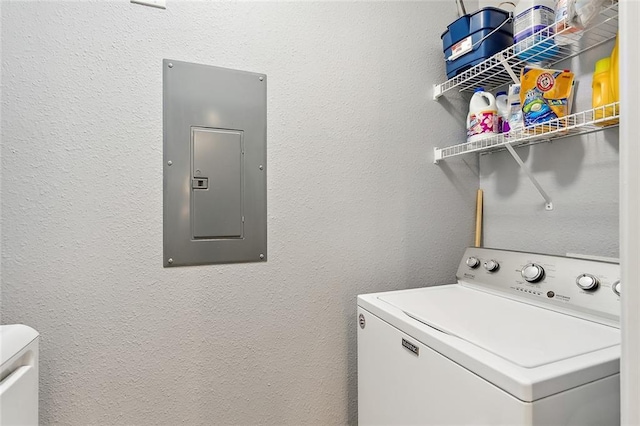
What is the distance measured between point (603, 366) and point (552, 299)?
36 cm

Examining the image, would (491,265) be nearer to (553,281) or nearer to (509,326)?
(553,281)

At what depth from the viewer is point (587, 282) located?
973 millimetres

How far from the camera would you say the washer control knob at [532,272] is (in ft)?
3.63

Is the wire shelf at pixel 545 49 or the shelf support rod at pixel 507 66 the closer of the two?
the wire shelf at pixel 545 49

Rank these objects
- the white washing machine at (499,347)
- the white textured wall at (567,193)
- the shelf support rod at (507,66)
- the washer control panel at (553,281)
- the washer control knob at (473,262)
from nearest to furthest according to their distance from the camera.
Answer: the white washing machine at (499,347) → the washer control panel at (553,281) → the white textured wall at (567,193) → the shelf support rod at (507,66) → the washer control knob at (473,262)

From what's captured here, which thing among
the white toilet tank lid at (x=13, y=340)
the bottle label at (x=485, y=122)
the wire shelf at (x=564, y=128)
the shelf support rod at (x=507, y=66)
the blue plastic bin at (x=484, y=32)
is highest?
the blue plastic bin at (x=484, y=32)

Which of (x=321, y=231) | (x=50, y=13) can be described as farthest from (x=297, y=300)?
(x=50, y=13)

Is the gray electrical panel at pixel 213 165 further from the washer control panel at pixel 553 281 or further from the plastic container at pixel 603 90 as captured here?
the plastic container at pixel 603 90

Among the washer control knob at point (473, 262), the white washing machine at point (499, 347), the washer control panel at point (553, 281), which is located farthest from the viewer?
the washer control knob at point (473, 262)

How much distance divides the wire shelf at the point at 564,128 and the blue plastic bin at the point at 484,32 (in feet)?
1.10

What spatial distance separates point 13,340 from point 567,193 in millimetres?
1786

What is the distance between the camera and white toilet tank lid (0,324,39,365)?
0.77m

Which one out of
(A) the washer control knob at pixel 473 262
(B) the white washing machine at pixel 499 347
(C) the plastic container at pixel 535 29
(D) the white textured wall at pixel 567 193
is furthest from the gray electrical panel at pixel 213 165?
(D) the white textured wall at pixel 567 193

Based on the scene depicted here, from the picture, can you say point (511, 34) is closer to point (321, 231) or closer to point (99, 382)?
point (321, 231)
